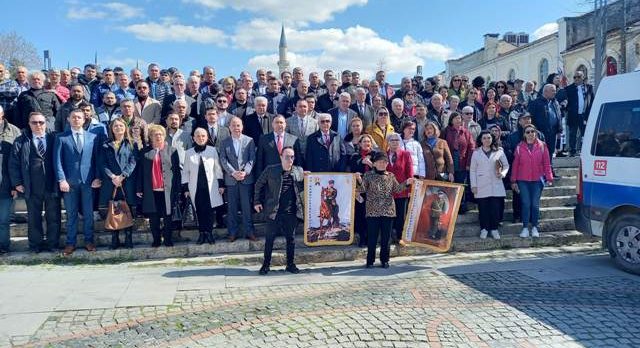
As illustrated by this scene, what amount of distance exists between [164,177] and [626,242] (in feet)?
23.1

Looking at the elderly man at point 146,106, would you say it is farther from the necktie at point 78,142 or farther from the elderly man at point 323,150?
the elderly man at point 323,150

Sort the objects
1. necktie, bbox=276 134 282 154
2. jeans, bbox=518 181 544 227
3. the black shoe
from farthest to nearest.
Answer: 1. jeans, bbox=518 181 544 227
2. necktie, bbox=276 134 282 154
3. the black shoe

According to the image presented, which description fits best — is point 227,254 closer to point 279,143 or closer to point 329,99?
point 279,143

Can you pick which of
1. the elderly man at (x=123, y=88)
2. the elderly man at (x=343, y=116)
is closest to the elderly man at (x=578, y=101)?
the elderly man at (x=343, y=116)

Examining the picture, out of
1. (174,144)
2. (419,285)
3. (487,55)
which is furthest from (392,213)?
(487,55)

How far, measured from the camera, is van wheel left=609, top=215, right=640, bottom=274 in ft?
23.2

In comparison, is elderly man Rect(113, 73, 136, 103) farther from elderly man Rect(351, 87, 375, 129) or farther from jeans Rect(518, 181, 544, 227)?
jeans Rect(518, 181, 544, 227)

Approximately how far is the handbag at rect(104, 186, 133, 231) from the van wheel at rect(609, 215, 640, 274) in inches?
292

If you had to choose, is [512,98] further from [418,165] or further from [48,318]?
[48,318]

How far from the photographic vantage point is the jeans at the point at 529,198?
9047 mm

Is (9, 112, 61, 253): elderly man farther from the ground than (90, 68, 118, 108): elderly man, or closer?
closer

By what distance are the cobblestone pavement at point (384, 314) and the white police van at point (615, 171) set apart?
503mm

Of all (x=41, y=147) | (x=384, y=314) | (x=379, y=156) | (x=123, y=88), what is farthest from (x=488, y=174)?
(x=41, y=147)

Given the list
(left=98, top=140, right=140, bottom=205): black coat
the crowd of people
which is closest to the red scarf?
the crowd of people
